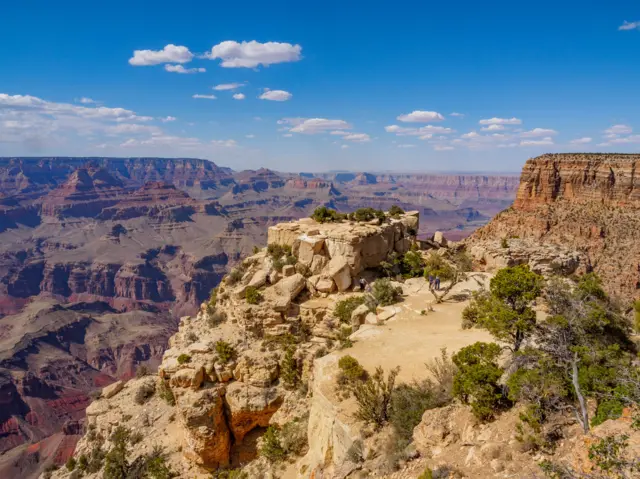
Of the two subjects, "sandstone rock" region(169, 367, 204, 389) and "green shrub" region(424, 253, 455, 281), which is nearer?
"sandstone rock" region(169, 367, 204, 389)

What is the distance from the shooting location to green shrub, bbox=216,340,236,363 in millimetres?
20500

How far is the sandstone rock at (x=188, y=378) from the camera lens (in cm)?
1972

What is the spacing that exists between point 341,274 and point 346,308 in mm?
2756

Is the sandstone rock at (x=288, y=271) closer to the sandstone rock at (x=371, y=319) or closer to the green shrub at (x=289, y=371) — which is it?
the green shrub at (x=289, y=371)

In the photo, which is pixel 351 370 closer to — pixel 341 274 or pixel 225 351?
pixel 225 351

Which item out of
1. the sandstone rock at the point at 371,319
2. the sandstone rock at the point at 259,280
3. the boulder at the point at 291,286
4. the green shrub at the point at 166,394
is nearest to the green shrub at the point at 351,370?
the sandstone rock at the point at 371,319

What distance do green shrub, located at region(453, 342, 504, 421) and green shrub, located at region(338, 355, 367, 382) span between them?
4.33 metres

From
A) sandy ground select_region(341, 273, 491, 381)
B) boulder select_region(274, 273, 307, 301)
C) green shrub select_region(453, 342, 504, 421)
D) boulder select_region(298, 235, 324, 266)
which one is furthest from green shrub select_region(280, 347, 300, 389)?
green shrub select_region(453, 342, 504, 421)

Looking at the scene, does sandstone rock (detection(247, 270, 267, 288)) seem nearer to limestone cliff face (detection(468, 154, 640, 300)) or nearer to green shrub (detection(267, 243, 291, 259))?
green shrub (detection(267, 243, 291, 259))

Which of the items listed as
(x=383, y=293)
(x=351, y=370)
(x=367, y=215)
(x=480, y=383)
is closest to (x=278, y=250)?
(x=367, y=215)

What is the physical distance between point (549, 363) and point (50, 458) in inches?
2896

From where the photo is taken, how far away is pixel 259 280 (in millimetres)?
24609

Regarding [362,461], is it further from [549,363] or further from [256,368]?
[256,368]

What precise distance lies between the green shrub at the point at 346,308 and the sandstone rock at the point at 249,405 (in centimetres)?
547
